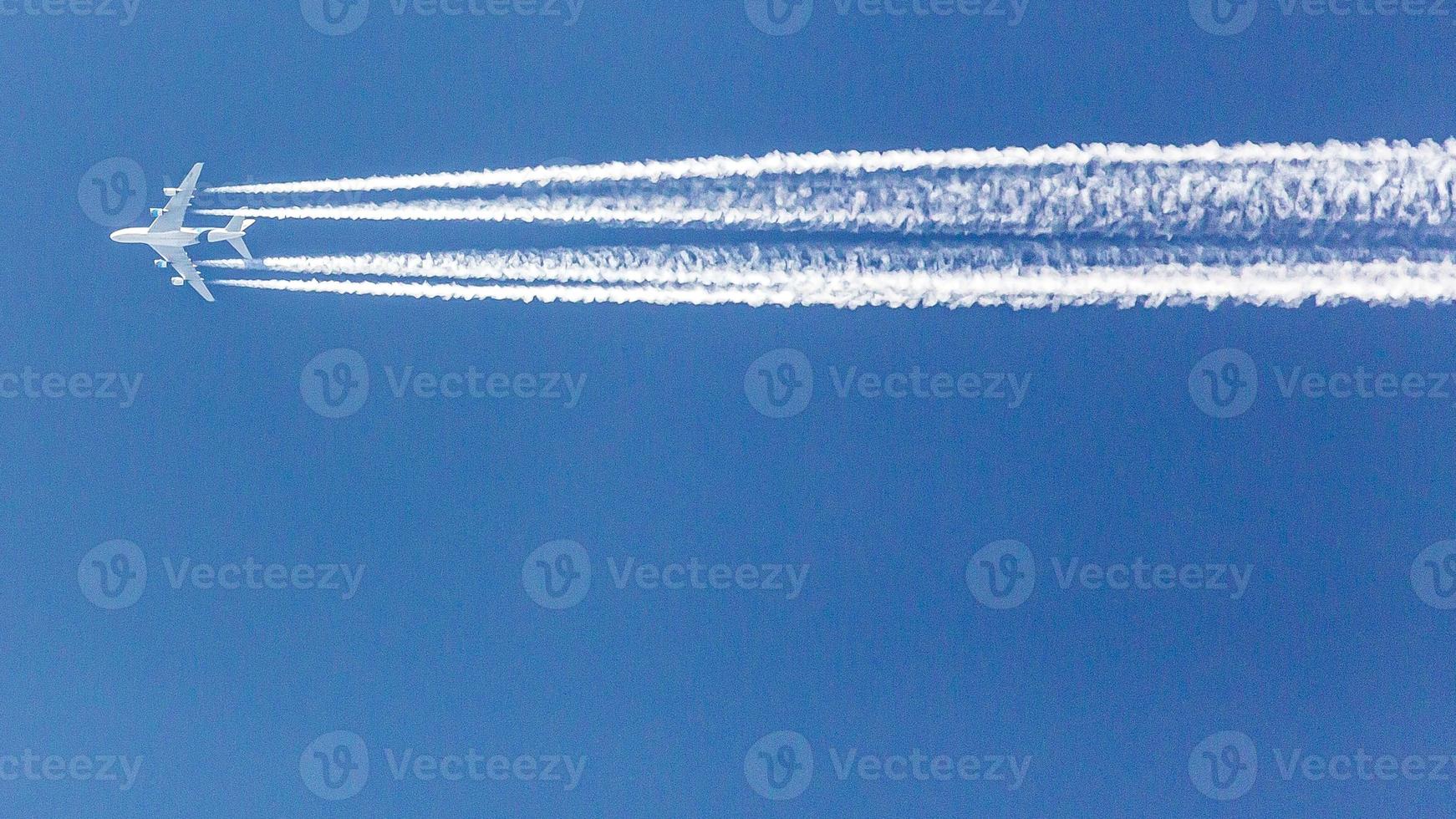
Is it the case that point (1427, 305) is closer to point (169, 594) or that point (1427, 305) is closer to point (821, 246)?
point (821, 246)

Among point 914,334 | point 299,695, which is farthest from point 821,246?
Answer: point 299,695

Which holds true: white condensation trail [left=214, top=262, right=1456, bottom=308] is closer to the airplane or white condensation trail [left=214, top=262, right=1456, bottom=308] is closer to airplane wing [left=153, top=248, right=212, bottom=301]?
the airplane

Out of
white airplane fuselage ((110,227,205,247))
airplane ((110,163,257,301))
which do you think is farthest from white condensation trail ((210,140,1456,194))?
white airplane fuselage ((110,227,205,247))

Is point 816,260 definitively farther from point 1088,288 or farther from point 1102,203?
point 1102,203

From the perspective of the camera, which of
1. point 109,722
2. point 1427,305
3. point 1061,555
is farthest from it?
point 109,722

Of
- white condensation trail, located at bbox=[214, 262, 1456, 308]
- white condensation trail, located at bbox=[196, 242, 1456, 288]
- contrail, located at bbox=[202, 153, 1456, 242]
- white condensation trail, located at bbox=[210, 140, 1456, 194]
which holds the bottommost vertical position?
white condensation trail, located at bbox=[214, 262, 1456, 308]
